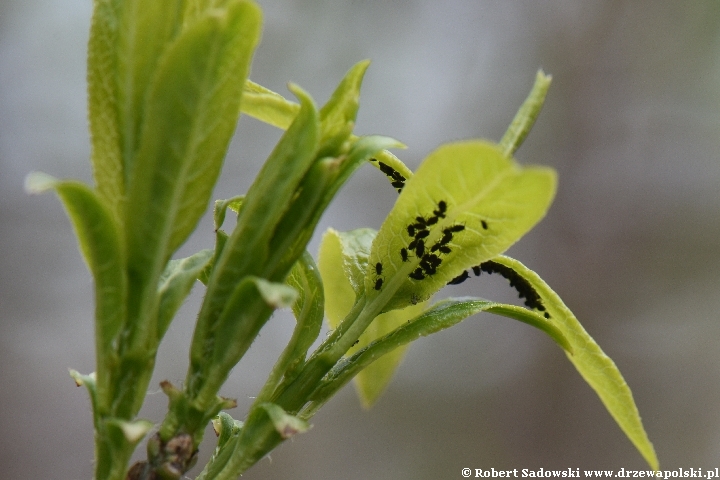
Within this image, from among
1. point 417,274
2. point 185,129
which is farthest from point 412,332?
point 185,129

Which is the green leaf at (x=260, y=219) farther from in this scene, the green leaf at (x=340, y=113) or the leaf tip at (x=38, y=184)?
the leaf tip at (x=38, y=184)

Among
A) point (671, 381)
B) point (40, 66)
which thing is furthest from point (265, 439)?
point (671, 381)

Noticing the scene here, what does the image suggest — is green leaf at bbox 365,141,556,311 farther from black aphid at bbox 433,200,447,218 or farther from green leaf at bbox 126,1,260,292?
Result: green leaf at bbox 126,1,260,292

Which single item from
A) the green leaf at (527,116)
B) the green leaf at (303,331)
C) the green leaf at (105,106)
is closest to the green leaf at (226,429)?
the green leaf at (303,331)

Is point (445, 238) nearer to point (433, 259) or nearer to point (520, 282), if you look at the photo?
point (433, 259)

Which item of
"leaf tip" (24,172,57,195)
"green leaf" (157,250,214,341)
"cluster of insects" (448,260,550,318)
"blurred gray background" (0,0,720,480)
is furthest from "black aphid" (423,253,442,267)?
"blurred gray background" (0,0,720,480)

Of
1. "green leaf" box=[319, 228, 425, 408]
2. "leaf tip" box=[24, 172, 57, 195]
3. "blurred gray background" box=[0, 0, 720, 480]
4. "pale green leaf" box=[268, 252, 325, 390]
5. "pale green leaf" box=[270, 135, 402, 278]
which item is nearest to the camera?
"leaf tip" box=[24, 172, 57, 195]

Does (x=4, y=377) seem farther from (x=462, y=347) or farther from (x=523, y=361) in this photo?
(x=523, y=361)
